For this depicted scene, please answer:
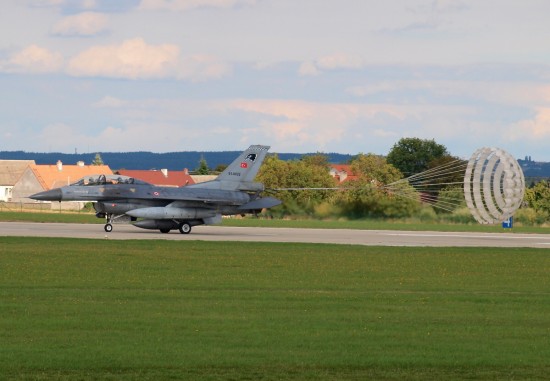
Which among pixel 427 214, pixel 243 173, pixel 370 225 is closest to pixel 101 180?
pixel 243 173

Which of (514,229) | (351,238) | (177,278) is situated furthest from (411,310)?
(514,229)

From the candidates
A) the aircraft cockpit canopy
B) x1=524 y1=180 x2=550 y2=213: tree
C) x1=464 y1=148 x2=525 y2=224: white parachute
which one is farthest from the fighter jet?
x1=524 y1=180 x2=550 y2=213: tree

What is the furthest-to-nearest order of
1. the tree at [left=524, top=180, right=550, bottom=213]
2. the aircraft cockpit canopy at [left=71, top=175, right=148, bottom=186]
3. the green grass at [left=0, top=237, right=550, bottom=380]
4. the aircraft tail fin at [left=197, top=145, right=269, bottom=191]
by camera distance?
1. the tree at [left=524, top=180, right=550, bottom=213]
2. the aircraft tail fin at [left=197, top=145, right=269, bottom=191]
3. the aircraft cockpit canopy at [left=71, top=175, right=148, bottom=186]
4. the green grass at [left=0, top=237, right=550, bottom=380]

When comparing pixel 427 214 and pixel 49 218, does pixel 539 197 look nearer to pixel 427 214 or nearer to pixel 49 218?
pixel 427 214

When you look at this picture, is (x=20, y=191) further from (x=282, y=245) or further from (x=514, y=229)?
(x=282, y=245)

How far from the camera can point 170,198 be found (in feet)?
148

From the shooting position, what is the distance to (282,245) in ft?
121

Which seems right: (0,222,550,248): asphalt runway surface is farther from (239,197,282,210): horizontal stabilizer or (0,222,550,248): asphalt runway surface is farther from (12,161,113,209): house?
(12,161,113,209): house

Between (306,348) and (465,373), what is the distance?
2.23 m

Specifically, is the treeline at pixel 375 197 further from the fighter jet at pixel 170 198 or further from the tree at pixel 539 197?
the fighter jet at pixel 170 198

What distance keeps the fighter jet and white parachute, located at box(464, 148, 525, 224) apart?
893cm

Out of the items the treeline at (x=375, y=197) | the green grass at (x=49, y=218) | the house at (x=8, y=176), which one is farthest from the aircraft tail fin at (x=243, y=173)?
the house at (x=8, y=176)

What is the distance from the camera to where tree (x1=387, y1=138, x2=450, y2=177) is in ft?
471

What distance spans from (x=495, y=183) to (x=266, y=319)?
33999mm
